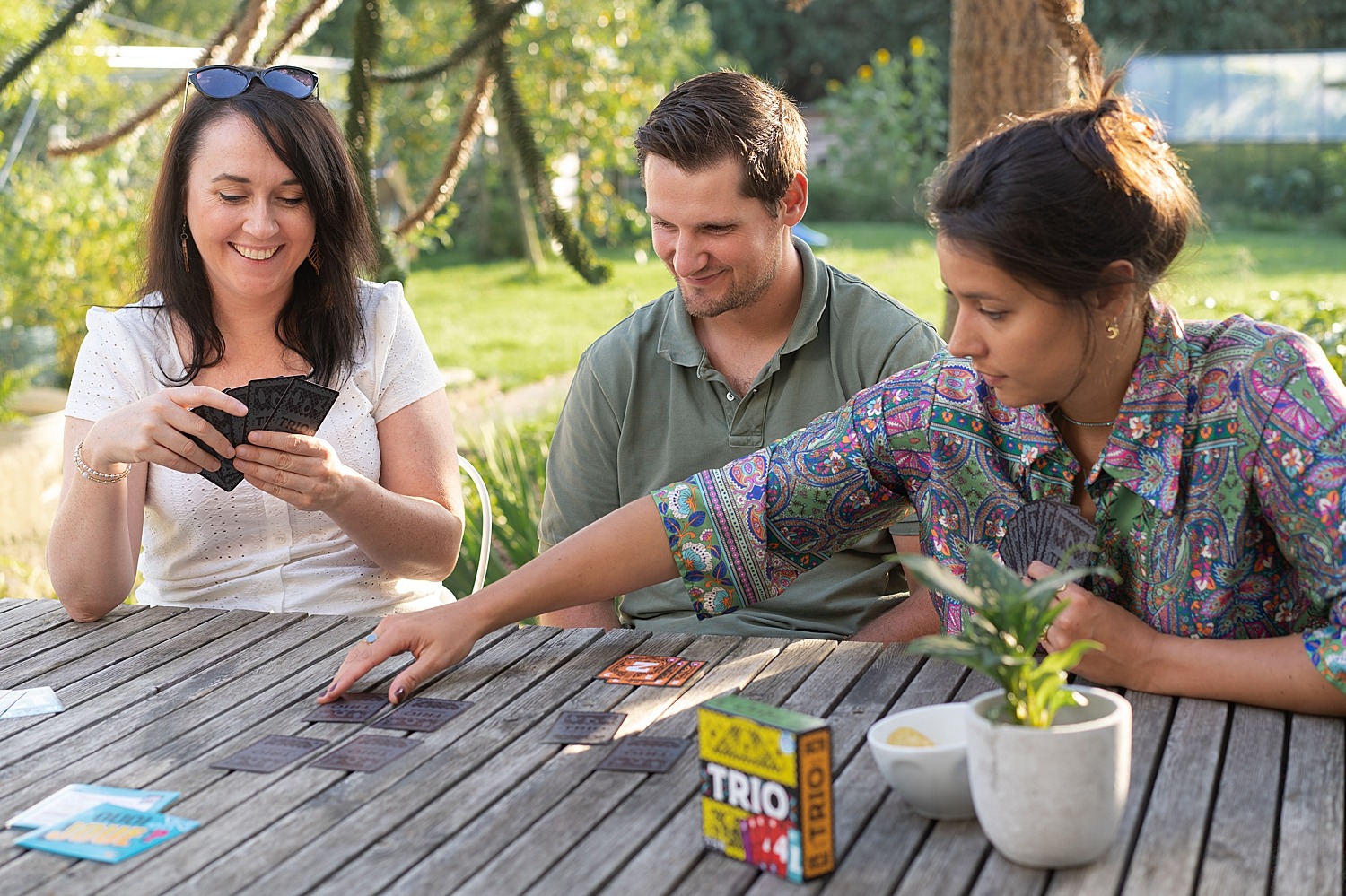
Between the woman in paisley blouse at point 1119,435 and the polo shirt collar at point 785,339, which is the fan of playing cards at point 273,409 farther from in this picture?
the polo shirt collar at point 785,339

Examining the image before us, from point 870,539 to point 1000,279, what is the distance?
1072 millimetres

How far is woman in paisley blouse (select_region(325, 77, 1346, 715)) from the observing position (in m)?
A: 1.78

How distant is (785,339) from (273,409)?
105 cm

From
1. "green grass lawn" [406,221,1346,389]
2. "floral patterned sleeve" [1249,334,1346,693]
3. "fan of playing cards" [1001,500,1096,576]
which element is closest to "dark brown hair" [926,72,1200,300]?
"floral patterned sleeve" [1249,334,1346,693]

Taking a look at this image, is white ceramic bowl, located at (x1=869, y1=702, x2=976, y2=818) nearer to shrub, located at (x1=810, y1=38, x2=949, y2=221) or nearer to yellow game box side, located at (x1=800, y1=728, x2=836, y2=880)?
yellow game box side, located at (x1=800, y1=728, x2=836, y2=880)

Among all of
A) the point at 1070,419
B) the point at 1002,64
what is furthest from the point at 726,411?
the point at 1002,64

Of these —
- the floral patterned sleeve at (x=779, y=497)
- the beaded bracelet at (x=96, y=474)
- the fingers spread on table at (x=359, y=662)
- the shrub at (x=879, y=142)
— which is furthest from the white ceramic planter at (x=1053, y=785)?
the shrub at (x=879, y=142)

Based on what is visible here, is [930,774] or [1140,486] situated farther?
[1140,486]

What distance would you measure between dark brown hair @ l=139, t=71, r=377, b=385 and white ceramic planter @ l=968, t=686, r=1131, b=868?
182cm

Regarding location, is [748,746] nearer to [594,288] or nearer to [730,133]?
[730,133]

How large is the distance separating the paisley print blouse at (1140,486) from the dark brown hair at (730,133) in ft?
2.51

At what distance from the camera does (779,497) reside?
7.11 ft

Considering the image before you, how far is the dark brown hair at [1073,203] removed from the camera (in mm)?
1794

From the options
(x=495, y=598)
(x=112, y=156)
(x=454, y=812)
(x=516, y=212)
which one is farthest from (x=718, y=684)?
(x=516, y=212)
